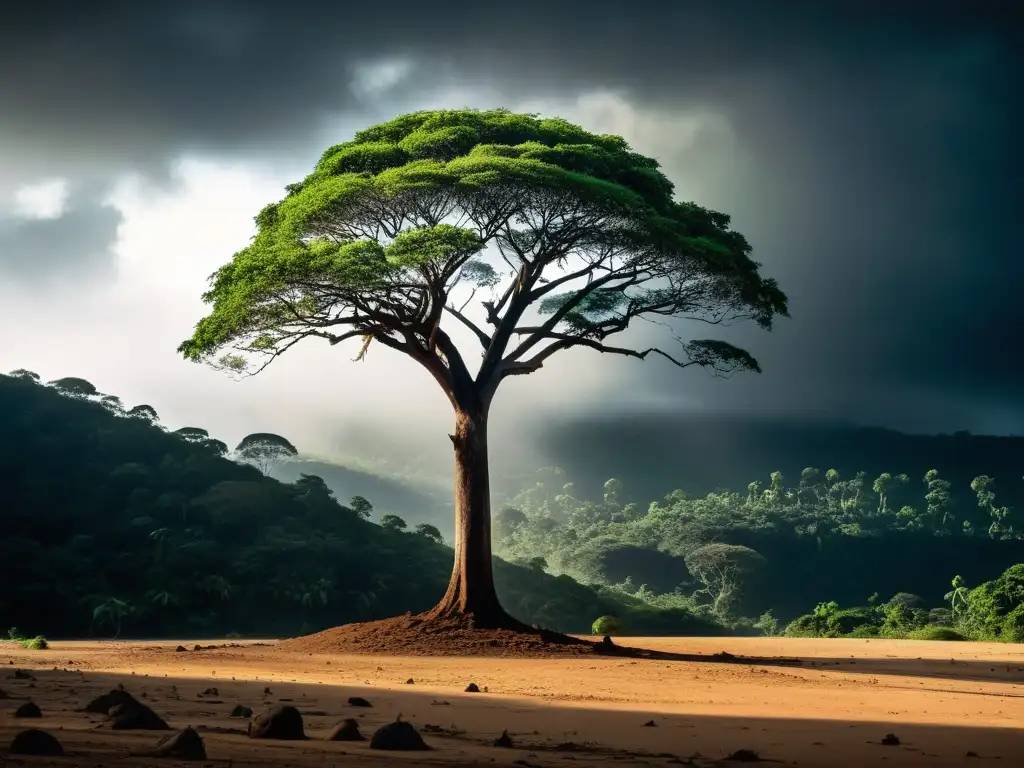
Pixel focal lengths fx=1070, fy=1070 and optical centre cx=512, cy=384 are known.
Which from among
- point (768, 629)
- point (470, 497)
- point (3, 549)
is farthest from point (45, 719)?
point (768, 629)

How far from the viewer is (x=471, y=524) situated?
A: 23.4 m

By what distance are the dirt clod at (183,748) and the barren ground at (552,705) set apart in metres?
0.14

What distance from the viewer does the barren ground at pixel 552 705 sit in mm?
7320

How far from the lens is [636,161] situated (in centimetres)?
2486

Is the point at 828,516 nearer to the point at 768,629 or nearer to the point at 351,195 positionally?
the point at 768,629

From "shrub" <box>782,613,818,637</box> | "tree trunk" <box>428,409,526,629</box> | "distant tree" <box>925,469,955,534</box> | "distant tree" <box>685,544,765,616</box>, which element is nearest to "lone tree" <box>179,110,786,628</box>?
"tree trunk" <box>428,409,526,629</box>

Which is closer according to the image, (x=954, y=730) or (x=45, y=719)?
(x=45, y=719)

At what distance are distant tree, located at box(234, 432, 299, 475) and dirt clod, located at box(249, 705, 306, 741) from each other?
6754 cm

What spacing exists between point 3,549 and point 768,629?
158ft

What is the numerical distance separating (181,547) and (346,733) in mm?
43140

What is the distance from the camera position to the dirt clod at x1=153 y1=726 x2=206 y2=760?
6125 mm

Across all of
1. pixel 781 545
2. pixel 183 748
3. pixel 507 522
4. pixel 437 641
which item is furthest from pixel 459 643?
pixel 507 522

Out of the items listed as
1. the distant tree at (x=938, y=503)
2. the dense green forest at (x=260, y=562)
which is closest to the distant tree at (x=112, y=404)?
the dense green forest at (x=260, y=562)

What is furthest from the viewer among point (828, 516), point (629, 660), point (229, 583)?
point (828, 516)
